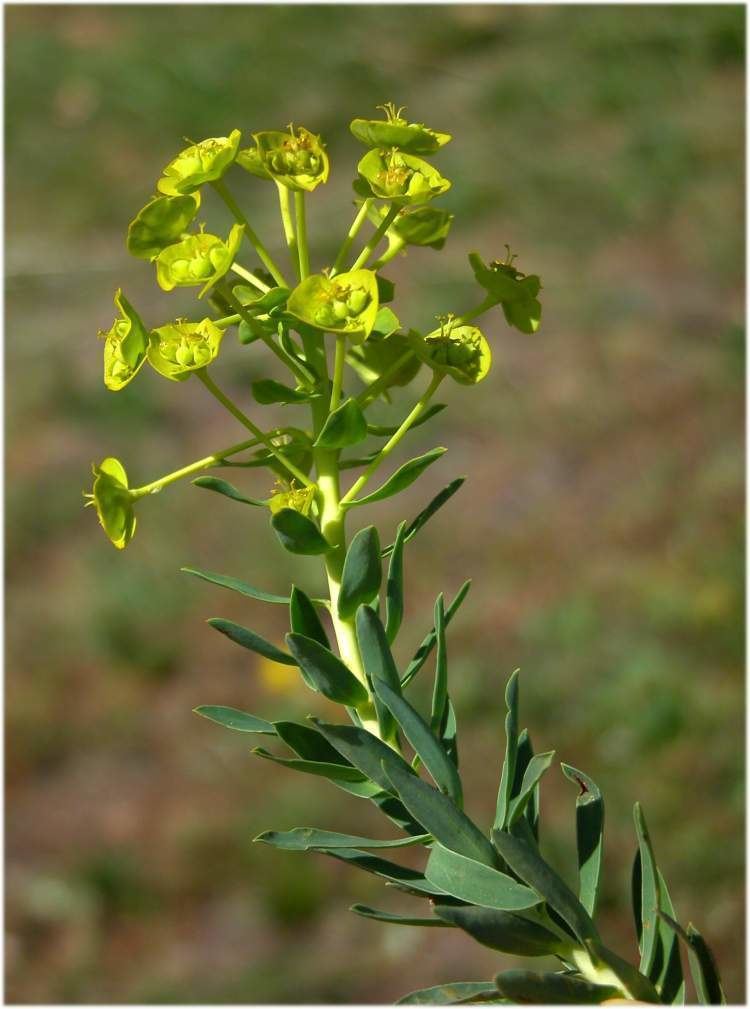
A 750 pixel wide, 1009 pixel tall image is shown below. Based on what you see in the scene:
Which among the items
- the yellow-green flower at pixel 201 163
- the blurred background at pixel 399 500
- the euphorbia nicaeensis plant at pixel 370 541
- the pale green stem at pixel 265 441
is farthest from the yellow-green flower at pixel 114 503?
the blurred background at pixel 399 500

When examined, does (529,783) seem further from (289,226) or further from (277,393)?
(289,226)

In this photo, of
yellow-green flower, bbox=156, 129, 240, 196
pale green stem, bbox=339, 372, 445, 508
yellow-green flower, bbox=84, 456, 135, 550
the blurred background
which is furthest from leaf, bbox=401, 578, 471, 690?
the blurred background

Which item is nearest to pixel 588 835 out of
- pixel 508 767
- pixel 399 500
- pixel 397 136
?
pixel 508 767

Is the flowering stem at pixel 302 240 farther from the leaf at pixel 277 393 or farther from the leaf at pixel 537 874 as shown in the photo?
the leaf at pixel 537 874

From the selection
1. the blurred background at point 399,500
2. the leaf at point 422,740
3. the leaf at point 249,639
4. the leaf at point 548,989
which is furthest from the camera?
the blurred background at point 399,500

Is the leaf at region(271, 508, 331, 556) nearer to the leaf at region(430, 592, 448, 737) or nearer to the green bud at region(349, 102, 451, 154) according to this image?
the leaf at region(430, 592, 448, 737)

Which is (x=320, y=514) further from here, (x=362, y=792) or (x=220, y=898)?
(x=220, y=898)
